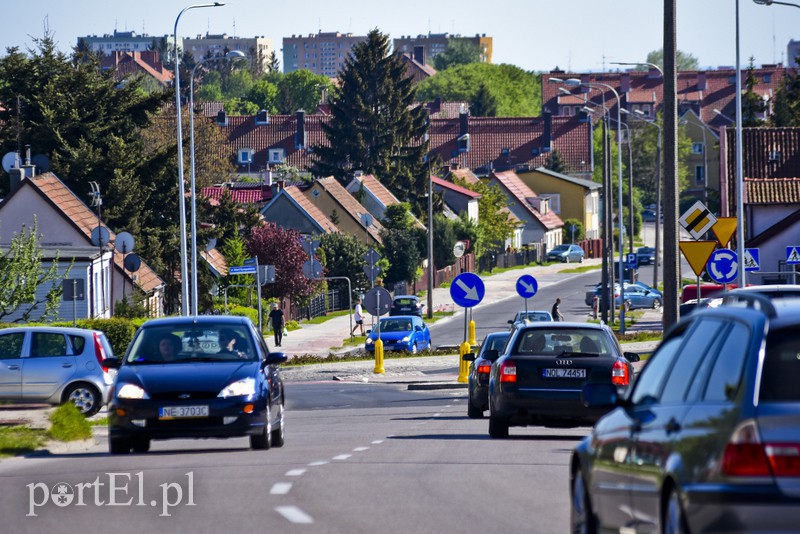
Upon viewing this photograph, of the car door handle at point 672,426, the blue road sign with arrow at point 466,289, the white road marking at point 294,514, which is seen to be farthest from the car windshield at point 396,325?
the car door handle at point 672,426

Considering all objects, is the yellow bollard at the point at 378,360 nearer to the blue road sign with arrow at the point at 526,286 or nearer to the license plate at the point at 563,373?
the blue road sign with arrow at the point at 526,286

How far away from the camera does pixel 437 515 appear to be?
11.0 meters

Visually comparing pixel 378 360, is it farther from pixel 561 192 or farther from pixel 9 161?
pixel 561 192

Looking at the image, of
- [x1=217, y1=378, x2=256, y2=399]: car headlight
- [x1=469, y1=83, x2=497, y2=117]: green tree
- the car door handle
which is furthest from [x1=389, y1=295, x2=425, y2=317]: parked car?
[x1=469, y1=83, x2=497, y2=117]: green tree

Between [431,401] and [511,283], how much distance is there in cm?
6665

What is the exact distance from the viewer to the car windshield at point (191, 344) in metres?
17.5

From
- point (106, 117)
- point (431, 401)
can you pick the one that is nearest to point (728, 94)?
point (106, 117)

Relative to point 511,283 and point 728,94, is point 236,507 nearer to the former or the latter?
point 511,283

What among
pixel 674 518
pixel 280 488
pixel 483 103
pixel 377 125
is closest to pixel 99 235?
pixel 280 488

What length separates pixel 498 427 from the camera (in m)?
18.9

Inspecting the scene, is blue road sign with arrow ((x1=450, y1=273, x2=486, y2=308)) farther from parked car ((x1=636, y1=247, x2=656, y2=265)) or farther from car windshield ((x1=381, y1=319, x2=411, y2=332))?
parked car ((x1=636, y1=247, x2=656, y2=265))

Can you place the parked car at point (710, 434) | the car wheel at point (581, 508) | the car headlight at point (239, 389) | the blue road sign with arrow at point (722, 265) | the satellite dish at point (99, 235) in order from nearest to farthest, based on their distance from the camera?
1. the parked car at point (710, 434)
2. the car wheel at point (581, 508)
3. the car headlight at point (239, 389)
4. the blue road sign with arrow at point (722, 265)
5. the satellite dish at point (99, 235)

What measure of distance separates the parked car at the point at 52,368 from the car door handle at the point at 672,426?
62.2 ft

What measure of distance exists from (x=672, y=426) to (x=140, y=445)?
1049cm
